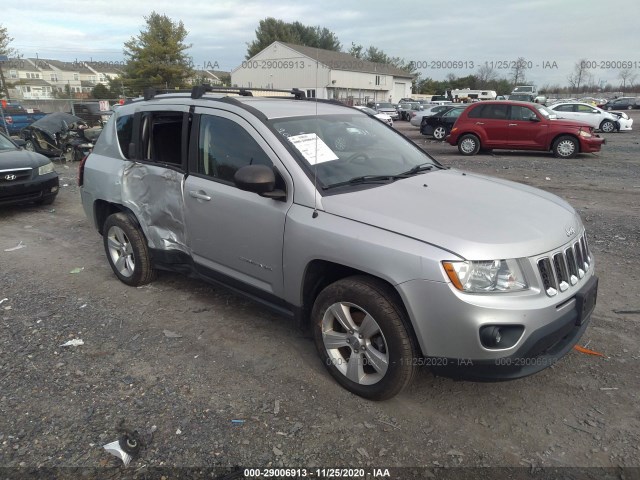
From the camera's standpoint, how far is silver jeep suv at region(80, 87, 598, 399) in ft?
8.05

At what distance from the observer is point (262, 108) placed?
3.63 meters

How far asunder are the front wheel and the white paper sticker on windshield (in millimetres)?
17695

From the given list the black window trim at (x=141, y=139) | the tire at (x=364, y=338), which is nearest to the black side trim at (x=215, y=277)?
the tire at (x=364, y=338)

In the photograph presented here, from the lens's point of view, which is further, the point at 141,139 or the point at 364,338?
the point at 141,139

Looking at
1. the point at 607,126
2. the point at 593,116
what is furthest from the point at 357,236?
the point at 607,126

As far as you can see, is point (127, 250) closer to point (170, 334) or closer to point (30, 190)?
point (170, 334)

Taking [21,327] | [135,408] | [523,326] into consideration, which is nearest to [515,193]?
[523,326]

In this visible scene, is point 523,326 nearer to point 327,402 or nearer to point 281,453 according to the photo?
point 327,402

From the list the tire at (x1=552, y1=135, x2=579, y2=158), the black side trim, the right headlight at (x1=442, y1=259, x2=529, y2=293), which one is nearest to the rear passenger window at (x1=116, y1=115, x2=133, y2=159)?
the black side trim

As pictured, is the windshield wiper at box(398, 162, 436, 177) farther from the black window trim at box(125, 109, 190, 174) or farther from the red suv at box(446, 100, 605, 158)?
the red suv at box(446, 100, 605, 158)

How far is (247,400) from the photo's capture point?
297 centimetres

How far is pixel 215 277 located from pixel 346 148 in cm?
149

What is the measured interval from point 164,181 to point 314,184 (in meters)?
1.67

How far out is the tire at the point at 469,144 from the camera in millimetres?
14773
